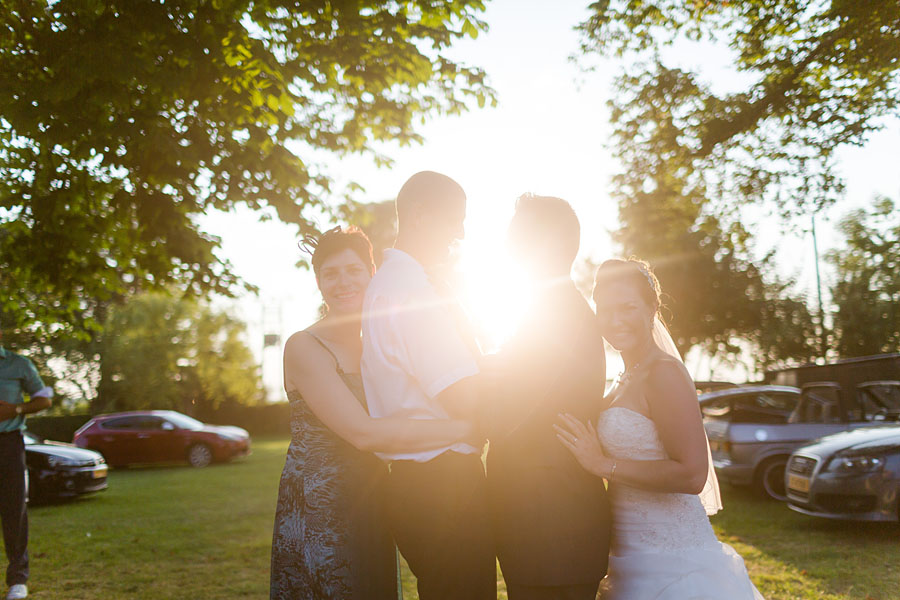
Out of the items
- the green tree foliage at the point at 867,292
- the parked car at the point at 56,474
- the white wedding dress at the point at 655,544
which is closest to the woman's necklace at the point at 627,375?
the white wedding dress at the point at 655,544

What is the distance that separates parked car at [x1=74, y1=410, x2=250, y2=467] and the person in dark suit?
21.7 metres

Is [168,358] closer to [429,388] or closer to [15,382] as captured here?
[15,382]

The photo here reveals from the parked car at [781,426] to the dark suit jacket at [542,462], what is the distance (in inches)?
389

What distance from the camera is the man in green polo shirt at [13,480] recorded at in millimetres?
6430

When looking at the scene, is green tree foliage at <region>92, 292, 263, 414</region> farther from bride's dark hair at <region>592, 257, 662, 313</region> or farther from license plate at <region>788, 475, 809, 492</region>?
bride's dark hair at <region>592, 257, 662, 313</region>

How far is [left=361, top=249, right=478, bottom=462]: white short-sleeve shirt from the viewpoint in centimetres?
247

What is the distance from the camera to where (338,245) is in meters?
3.07

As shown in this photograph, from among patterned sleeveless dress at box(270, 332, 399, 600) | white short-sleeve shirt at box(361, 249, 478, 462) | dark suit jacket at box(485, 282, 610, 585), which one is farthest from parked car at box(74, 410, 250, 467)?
dark suit jacket at box(485, 282, 610, 585)

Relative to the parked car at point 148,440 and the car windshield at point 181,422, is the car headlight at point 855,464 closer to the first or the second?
the parked car at point 148,440

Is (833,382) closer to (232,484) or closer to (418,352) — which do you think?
(418,352)

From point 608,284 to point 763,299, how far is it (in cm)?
3784

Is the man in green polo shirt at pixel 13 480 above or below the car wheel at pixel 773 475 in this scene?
above

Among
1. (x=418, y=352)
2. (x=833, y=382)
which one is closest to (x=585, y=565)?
(x=418, y=352)

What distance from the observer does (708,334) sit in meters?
37.1
